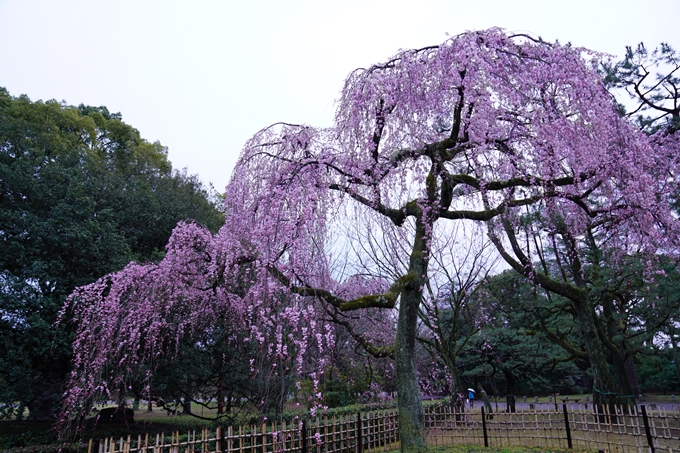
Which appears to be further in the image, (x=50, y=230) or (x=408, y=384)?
(x=50, y=230)

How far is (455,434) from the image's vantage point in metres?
7.76

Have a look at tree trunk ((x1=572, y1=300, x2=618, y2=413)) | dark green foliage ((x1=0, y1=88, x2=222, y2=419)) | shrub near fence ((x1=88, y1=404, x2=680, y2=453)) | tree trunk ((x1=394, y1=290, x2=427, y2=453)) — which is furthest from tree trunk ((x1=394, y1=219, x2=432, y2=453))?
dark green foliage ((x1=0, y1=88, x2=222, y2=419))

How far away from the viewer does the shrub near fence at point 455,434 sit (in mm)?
4883

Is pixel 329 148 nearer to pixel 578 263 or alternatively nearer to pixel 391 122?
pixel 391 122

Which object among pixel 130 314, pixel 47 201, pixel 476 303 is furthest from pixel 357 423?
pixel 476 303

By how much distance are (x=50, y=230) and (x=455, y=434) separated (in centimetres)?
840

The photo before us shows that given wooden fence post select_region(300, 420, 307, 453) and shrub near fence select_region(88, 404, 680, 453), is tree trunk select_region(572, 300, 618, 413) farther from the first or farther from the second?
wooden fence post select_region(300, 420, 307, 453)

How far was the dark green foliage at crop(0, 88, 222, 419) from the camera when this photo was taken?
7398 mm

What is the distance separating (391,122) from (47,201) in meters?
7.15

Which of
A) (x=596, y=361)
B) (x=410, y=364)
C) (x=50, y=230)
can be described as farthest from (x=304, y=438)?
(x=596, y=361)

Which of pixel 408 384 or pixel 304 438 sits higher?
pixel 408 384

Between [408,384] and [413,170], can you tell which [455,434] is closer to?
[408,384]

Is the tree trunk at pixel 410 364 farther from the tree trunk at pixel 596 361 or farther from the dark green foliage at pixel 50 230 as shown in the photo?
the dark green foliage at pixel 50 230

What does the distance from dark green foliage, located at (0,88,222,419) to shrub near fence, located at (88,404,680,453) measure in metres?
2.45
